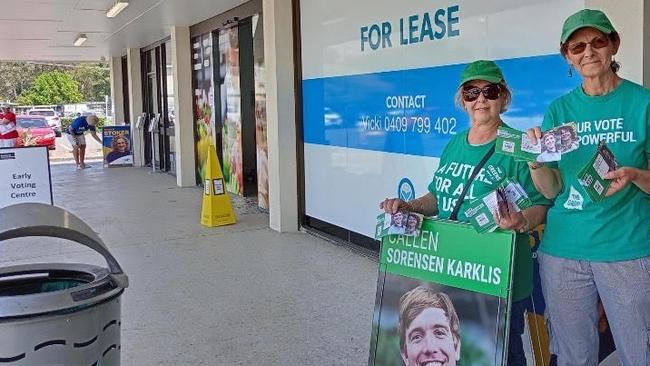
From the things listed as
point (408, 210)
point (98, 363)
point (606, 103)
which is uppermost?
point (606, 103)

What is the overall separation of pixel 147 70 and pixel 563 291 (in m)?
14.1

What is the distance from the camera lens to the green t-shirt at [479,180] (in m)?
2.37

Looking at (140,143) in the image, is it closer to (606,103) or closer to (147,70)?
(147,70)

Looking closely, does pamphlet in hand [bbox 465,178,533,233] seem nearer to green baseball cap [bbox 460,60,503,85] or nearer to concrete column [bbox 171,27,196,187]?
green baseball cap [bbox 460,60,503,85]

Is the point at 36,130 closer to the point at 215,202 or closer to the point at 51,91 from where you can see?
the point at 215,202

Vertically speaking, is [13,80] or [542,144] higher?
[13,80]

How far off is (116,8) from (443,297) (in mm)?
8042

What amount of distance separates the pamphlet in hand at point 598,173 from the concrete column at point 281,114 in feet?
17.1

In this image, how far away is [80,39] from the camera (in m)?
13.6

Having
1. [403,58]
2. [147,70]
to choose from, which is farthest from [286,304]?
[147,70]

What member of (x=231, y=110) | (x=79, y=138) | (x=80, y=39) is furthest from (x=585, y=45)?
(x=79, y=138)

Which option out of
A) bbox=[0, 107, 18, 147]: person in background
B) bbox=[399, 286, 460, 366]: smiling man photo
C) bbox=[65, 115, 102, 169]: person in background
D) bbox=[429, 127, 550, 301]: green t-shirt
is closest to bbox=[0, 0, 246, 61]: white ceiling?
bbox=[0, 107, 18, 147]: person in background

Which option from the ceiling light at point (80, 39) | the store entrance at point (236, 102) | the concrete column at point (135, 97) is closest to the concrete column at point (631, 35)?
the store entrance at point (236, 102)

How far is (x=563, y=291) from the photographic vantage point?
2.29m
